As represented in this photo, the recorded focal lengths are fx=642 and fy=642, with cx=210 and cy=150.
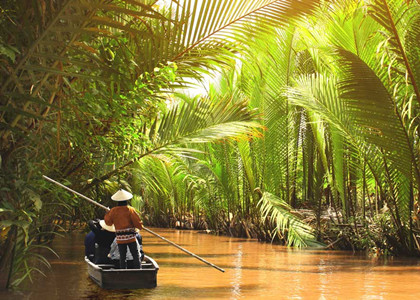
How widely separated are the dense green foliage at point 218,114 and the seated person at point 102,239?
57 centimetres

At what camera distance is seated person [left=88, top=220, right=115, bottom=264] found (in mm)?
9422

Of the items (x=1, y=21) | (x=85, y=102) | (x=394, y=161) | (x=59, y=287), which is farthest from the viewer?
(x=394, y=161)

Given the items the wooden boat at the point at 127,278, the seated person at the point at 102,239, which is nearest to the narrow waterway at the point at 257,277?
the wooden boat at the point at 127,278

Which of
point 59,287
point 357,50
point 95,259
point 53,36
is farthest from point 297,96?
point 53,36

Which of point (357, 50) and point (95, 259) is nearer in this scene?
point (95, 259)

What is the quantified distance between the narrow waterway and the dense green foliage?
2.12 feet

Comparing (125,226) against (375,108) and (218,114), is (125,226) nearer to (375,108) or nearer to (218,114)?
(218,114)

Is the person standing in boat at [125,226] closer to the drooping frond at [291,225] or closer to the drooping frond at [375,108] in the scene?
the drooping frond at [375,108]

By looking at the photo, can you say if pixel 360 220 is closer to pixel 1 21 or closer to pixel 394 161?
pixel 394 161

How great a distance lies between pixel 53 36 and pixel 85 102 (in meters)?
1.30

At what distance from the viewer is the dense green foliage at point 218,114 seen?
4.31m

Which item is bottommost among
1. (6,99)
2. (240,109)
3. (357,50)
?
(6,99)

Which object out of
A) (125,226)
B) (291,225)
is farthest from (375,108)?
(125,226)

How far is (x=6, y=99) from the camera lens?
437cm
